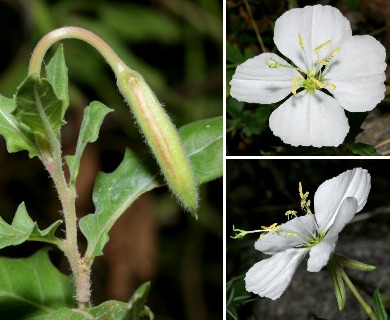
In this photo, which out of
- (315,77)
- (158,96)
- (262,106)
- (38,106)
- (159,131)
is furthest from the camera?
(158,96)

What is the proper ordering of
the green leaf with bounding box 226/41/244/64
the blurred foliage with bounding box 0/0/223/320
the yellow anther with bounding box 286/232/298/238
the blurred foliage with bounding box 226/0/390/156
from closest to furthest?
1. the yellow anther with bounding box 286/232/298/238
2. the blurred foliage with bounding box 226/0/390/156
3. the green leaf with bounding box 226/41/244/64
4. the blurred foliage with bounding box 0/0/223/320

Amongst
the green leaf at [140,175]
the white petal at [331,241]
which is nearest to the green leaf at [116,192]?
the green leaf at [140,175]

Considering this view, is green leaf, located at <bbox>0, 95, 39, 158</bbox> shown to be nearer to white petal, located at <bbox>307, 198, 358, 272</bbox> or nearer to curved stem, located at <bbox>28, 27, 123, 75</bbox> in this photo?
curved stem, located at <bbox>28, 27, 123, 75</bbox>

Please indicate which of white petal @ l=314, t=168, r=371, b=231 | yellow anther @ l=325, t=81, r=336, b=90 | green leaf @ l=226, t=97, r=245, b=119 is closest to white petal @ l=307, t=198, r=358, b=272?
white petal @ l=314, t=168, r=371, b=231

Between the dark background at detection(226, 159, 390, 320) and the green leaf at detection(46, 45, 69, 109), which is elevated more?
the green leaf at detection(46, 45, 69, 109)

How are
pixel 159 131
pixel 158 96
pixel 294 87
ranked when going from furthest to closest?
pixel 158 96 → pixel 294 87 → pixel 159 131

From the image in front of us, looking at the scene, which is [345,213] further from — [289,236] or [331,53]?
[331,53]

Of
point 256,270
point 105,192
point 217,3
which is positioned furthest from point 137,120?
point 217,3

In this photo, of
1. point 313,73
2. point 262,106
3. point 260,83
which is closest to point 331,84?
point 313,73
